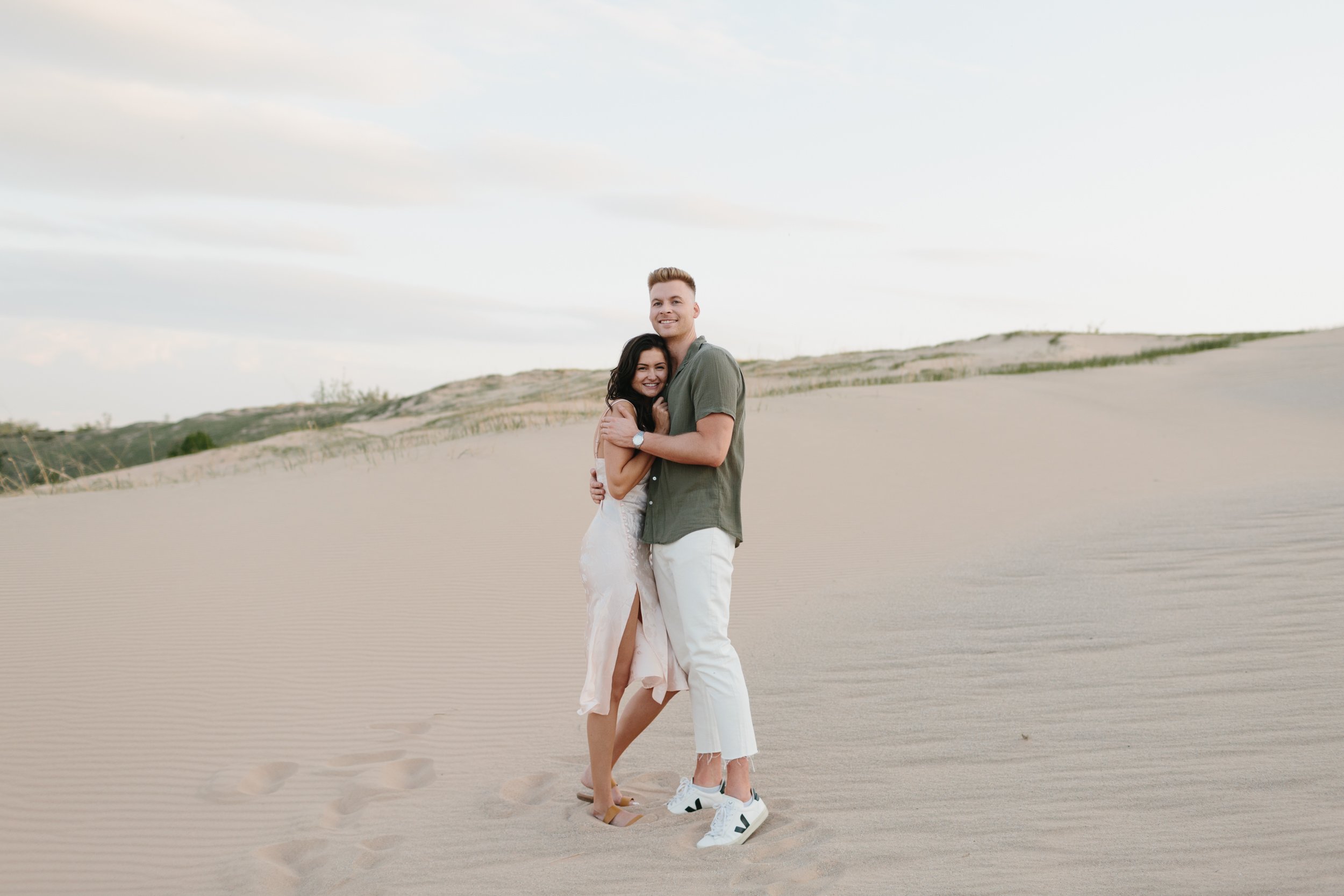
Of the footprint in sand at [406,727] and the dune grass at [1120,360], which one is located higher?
the dune grass at [1120,360]

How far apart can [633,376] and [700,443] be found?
1.56 feet

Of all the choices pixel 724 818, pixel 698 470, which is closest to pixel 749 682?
pixel 724 818

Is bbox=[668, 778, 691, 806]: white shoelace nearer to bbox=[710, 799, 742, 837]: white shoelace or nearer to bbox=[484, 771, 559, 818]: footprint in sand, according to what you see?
bbox=[710, 799, 742, 837]: white shoelace

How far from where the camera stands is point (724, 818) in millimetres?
3938

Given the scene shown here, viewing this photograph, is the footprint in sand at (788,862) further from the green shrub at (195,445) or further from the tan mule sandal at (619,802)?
the green shrub at (195,445)

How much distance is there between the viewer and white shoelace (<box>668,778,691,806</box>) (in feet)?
14.3

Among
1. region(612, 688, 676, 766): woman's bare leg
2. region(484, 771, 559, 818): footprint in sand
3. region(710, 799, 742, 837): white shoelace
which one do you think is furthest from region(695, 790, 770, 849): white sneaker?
region(484, 771, 559, 818): footprint in sand

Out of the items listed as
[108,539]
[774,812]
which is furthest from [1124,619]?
[108,539]

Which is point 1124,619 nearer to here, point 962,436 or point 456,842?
point 456,842

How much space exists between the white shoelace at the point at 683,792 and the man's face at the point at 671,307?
1.95m

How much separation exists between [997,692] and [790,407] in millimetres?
9515

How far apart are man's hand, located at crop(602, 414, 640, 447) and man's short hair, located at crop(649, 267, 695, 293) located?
60 cm

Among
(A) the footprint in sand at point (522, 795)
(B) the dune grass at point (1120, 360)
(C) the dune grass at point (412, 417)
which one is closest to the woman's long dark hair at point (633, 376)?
(A) the footprint in sand at point (522, 795)

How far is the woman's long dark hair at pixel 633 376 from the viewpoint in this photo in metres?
4.21
